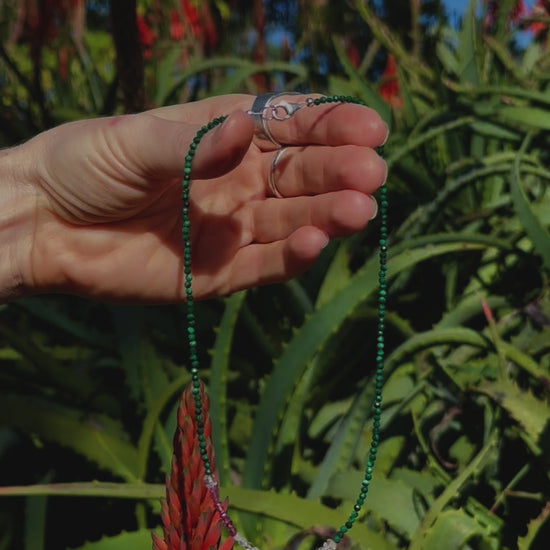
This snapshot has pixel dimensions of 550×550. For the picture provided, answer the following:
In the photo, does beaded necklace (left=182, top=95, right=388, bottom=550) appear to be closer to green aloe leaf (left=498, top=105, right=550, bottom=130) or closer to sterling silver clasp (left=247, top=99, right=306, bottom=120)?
sterling silver clasp (left=247, top=99, right=306, bottom=120)

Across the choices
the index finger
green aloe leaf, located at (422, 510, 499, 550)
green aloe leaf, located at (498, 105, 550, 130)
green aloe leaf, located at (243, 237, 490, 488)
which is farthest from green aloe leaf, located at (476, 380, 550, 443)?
green aloe leaf, located at (498, 105, 550, 130)

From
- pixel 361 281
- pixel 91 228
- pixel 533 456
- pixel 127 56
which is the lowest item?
pixel 533 456

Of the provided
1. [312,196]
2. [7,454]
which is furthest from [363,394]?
[7,454]

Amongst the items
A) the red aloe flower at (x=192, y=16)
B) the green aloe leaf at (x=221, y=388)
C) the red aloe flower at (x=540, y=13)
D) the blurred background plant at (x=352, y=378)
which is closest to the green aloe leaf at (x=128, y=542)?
the blurred background plant at (x=352, y=378)

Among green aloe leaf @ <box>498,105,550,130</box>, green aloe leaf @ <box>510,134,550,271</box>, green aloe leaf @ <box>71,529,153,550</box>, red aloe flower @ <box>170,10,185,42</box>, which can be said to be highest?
red aloe flower @ <box>170,10,185,42</box>

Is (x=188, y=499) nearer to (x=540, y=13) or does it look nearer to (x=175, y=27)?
(x=540, y=13)

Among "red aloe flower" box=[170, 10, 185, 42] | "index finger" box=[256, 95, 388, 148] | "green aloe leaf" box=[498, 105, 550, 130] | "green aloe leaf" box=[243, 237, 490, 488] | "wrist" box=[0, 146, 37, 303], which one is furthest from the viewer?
"red aloe flower" box=[170, 10, 185, 42]

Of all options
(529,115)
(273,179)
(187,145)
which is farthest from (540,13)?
(187,145)

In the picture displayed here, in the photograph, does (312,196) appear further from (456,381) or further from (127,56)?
(127,56)
